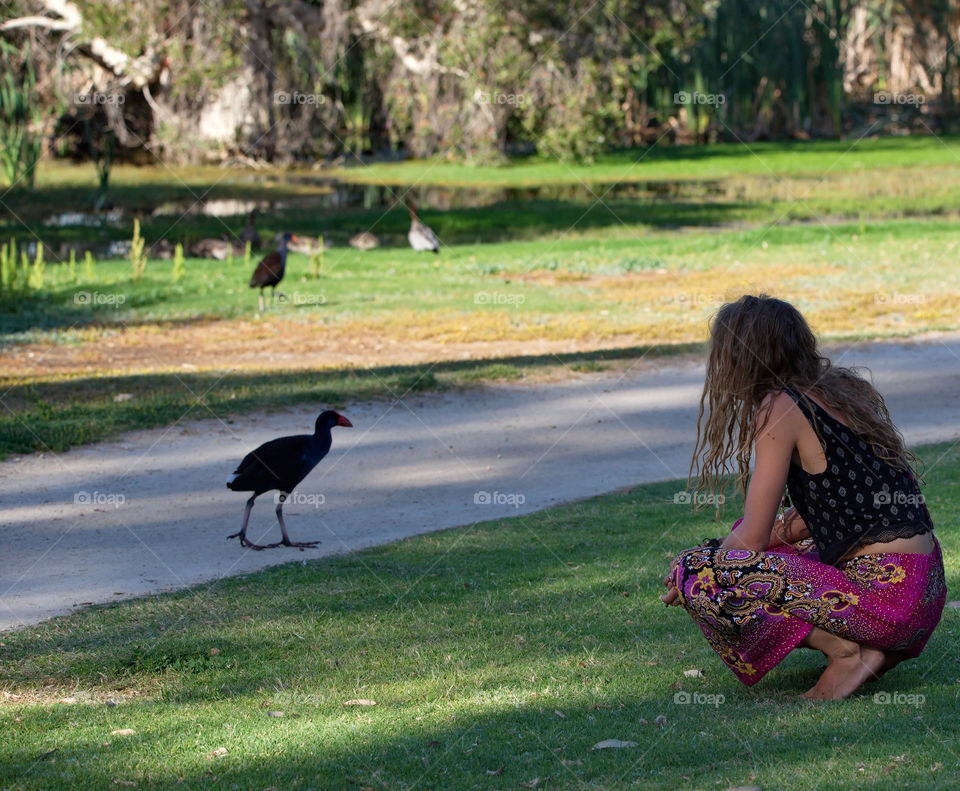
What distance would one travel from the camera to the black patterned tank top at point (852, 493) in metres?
4.83

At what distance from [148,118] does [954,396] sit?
42.0 metres

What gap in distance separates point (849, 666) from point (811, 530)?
512mm

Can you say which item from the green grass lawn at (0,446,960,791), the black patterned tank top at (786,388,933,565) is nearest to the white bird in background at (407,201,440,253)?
the green grass lawn at (0,446,960,791)

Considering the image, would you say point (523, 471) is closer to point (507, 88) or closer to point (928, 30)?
point (507, 88)

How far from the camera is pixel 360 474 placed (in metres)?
10.1

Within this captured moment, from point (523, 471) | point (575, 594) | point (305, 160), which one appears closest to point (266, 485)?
point (575, 594)

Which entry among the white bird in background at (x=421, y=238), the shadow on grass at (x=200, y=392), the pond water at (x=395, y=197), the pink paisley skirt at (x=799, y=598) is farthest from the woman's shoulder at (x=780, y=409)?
the pond water at (x=395, y=197)

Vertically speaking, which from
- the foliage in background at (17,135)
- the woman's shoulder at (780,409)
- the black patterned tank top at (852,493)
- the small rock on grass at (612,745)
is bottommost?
the small rock on grass at (612,745)

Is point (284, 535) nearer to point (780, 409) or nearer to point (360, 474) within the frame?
point (360, 474)

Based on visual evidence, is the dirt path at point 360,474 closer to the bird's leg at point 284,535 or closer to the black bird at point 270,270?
the bird's leg at point 284,535

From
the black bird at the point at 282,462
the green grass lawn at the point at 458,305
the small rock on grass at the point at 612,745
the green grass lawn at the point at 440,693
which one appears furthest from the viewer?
the green grass lawn at the point at 458,305

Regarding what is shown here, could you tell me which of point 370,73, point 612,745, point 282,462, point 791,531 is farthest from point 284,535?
point 370,73

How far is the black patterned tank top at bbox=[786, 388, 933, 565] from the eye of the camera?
483 cm

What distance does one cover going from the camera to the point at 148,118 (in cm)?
4972
